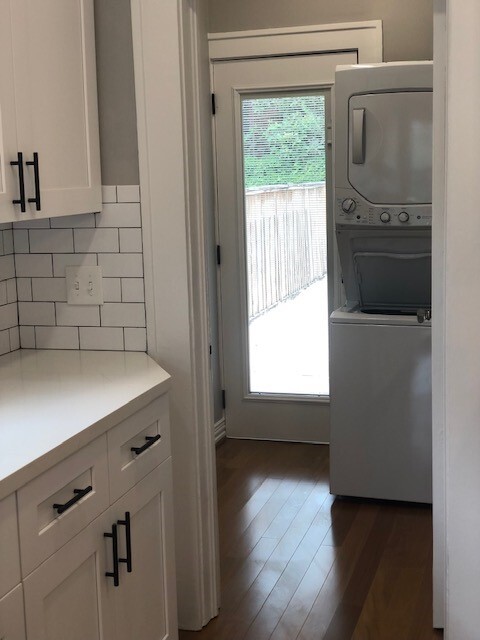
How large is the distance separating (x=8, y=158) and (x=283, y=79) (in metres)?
2.68

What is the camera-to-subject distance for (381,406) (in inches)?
153

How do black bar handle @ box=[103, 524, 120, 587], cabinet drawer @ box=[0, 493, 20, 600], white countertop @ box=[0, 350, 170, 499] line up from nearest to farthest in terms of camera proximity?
cabinet drawer @ box=[0, 493, 20, 600] < white countertop @ box=[0, 350, 170, 499] < black bar handle @ box=[103, 524, 120, 587]

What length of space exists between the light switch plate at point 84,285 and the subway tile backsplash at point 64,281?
0.02 m

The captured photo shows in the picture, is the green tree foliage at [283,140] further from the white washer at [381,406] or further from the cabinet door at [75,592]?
the cabinet door at [75,592]

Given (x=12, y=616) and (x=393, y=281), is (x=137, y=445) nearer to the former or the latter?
(x=12, y=616)

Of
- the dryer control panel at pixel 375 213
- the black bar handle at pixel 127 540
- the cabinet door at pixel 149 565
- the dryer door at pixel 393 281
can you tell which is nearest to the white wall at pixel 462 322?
the cabinet door at pixel 149 565

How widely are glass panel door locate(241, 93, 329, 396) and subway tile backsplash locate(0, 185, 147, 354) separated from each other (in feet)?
6.91

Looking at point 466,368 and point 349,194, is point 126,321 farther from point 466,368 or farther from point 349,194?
point 349,194

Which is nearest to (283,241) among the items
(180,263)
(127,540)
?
(180,263)

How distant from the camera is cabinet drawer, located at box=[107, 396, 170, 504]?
6.94 feet

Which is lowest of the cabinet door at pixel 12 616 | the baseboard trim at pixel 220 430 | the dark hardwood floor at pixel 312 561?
the dark hardwood floor at pixel 312 561

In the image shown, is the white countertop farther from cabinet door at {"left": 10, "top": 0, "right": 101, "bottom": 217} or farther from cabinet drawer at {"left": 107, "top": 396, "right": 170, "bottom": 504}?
cabinet door at {"left": 10, "top": 0, "right": 101, "bottom": 217}

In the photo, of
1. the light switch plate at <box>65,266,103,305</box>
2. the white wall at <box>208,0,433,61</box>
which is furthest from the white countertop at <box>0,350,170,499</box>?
the white wall at <box>208,0,433,61</box>

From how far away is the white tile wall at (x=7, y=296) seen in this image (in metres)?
2.74
